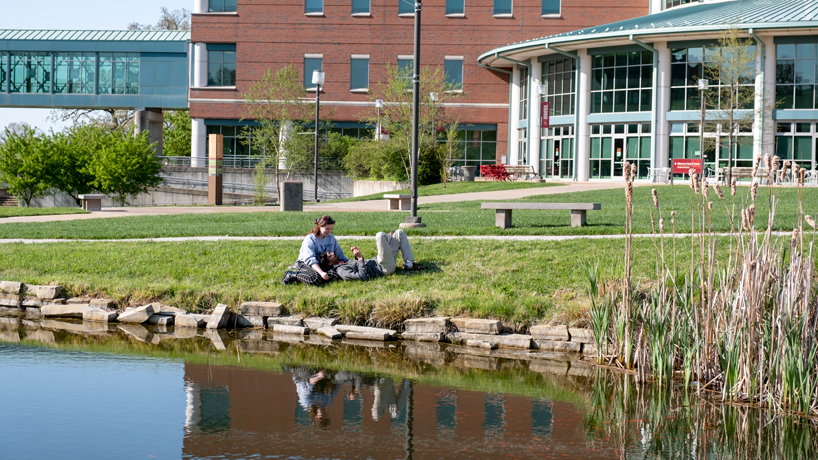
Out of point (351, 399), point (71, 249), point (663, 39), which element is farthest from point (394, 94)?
point (351, 399)

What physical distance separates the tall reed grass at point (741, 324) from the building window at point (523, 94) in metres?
38.4

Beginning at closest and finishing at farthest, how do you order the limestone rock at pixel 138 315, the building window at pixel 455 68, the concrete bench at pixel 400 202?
the limestone rock at pixel 138 315 → the concrete bench at pixel 400 202 → the building window at pixel 455 68

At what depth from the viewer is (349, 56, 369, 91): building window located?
49188mm

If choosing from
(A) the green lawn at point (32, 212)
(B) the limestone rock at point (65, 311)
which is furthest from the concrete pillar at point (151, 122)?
(B) the limestone rock at point (65, 311)

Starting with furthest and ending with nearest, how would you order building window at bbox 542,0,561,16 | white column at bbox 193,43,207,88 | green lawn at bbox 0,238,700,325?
1. white column at bbox 193,43,207,88
2. building window at bbox 542,0,561,16
3. green lawn at bbox 0,238,700,325

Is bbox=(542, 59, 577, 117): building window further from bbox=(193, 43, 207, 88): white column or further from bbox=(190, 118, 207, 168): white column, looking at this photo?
bbox=(190, 118, 207, 168): white column

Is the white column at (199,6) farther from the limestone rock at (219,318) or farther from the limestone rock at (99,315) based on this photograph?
the limestone rock at (219,318)

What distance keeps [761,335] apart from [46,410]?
231 inches

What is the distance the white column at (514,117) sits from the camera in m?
47.1

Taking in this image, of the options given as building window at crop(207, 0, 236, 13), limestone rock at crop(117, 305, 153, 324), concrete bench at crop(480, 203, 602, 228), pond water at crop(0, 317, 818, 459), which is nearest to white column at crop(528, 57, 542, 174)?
building window at crop(207, 0, 236, 13)

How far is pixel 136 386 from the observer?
302 inches

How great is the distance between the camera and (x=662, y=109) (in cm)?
3791

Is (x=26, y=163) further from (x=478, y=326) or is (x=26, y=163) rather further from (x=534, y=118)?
(x=478, y=326)

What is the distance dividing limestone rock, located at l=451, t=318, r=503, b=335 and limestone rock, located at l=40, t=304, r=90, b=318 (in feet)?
16.4
